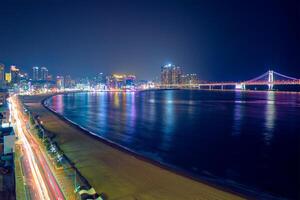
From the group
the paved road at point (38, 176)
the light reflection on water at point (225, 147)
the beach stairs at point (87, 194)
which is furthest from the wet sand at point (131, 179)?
the light reflection on water at point (225, 147)

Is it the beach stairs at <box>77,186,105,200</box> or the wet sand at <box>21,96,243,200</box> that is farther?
the wet sand at <box>21,96,243,200</box>

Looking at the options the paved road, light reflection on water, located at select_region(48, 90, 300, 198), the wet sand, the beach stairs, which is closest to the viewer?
the beach stairs

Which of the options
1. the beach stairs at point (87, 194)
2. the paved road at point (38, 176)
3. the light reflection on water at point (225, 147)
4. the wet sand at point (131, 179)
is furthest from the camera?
the light reflection on water at point (225, 147)

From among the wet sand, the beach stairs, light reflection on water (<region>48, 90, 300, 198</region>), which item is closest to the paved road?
the beach stairs

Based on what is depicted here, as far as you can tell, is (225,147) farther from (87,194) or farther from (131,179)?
(87,194)

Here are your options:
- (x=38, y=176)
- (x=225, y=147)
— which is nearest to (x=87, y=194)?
(x=38, y=176)

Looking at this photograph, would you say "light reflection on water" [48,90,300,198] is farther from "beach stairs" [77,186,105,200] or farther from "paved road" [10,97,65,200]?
"paved road" [10,97,65,200]

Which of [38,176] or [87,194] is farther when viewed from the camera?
[38,176]

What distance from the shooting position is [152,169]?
10.5 m

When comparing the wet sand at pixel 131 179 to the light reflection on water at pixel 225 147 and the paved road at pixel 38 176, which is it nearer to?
the paved road at pixel 38 176

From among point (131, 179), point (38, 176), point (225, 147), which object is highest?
point (38, 176)

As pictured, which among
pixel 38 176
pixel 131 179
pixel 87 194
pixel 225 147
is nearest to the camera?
pixel 87 194

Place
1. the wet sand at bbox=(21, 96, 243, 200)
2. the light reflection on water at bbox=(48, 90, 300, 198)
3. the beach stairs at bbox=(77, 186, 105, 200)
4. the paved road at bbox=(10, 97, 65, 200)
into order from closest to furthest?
the beach stairs at bbox=(77, 186, 105, 200)
the paved road at bbox=(10, 97, 65, 200)
the wet sand at bbox=(21, 96, 243, 200)
the light reflection on water at bbox=(48, 90, 300, 198)

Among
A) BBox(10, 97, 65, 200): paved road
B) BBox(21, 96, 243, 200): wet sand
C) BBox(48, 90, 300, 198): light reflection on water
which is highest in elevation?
BBox(10, 97, 65, 200): paved road
